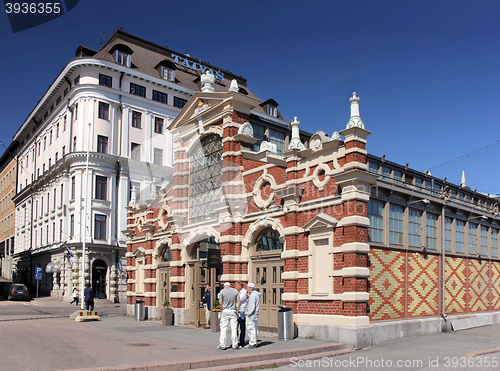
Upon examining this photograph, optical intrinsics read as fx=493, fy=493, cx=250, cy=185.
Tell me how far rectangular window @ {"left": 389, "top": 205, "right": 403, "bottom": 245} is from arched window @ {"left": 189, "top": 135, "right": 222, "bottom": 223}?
22.0 feet

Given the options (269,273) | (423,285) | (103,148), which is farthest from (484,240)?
(103,148)

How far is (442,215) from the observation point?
730 inches

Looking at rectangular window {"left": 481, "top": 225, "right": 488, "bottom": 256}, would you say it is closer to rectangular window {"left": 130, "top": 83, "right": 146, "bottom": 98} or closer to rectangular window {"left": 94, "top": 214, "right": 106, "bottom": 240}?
rectangular window {"left": 94, "top": 214, "right": 106, "bottom": 240}

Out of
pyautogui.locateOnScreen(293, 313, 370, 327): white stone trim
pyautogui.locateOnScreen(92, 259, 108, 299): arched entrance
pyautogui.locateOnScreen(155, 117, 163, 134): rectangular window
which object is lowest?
pyautogui.locateOnScreen(92, 259, 108, 299): arched entrance

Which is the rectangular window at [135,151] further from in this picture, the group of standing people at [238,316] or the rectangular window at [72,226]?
the group of standing people at [238,316]

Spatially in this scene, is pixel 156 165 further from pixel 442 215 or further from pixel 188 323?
pixel 442 215

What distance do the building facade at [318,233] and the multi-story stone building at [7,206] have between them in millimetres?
50076

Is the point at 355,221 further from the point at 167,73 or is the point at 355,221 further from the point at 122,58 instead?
the point at 167,73

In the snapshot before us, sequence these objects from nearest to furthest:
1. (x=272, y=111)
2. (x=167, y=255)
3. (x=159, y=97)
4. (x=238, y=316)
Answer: (x=238, y=316) < (x=167, y=255) < (x=159, y=97) < (x=272, y=111)

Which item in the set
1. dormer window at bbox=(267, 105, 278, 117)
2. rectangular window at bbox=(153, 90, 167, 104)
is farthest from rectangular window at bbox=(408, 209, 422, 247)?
dormer window at bbox=(267, 105, 278, 117)

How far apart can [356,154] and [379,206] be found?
243 centimetres

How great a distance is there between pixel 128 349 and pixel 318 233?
6392mm

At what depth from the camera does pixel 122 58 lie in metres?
45.0

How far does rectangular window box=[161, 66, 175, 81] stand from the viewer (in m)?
47.2
